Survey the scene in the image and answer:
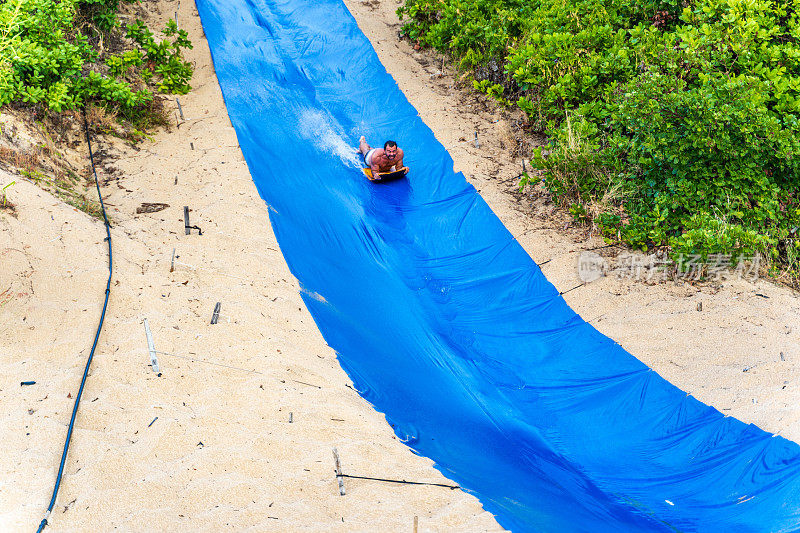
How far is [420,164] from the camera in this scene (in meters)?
9.11

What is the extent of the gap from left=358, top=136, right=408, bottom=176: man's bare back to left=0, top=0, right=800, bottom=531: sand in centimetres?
127

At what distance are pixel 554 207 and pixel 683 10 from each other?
2.92m

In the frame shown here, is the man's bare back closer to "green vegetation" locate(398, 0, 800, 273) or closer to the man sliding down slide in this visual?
the man sliding down slide

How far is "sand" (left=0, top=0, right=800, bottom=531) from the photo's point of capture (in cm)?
408

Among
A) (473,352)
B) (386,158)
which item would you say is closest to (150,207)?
(386,158)

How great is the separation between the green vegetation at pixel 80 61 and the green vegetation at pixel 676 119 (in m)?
5.63

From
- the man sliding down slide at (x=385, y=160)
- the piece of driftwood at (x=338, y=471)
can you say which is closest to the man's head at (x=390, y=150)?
the man sliding down slide at (x=385, y=160)

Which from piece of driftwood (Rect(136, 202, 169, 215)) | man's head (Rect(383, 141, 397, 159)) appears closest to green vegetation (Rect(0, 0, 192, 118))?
piece of driftwood (Rect(136, 202, 169, 215))

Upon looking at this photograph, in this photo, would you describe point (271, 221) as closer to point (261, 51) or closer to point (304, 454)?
point (304, 454)

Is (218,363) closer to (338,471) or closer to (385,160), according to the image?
(338,471)

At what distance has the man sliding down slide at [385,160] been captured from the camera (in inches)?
327

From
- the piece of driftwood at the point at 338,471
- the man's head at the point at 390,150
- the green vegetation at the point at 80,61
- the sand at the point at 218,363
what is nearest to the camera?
the sand at the point at 218,363

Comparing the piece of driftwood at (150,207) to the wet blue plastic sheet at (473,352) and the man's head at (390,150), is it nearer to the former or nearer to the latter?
the wet blue plastic sheet at (473,352)

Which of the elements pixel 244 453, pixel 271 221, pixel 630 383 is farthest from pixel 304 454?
pixel 271 221
